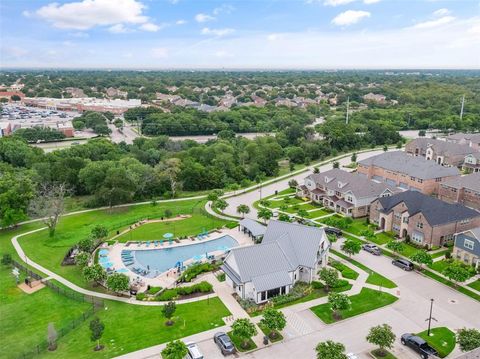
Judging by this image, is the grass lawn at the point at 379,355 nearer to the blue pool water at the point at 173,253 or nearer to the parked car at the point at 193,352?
the parked car at the point at 193,352

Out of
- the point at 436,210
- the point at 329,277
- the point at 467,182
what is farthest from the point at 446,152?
the point at 329,277

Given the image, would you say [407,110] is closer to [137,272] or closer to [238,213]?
[238,213]

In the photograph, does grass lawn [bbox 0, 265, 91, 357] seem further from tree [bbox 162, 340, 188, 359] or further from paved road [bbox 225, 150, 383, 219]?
paved road [bbox 225, 150, 383, 219]

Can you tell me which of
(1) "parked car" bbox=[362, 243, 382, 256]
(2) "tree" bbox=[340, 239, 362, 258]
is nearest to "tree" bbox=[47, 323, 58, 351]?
(2) "tree" bbox=[340, 239, 362, 258]

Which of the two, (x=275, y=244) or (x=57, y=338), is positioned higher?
(x=275, y=244)

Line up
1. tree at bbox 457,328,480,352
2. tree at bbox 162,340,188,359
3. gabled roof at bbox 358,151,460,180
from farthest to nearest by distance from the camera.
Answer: gabled roof at bbox 358,151,460,180
tree at bbox 457,328,480,352
tree at bbox 162,340,188,359

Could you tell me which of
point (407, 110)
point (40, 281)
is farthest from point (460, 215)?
point (407, 110)
